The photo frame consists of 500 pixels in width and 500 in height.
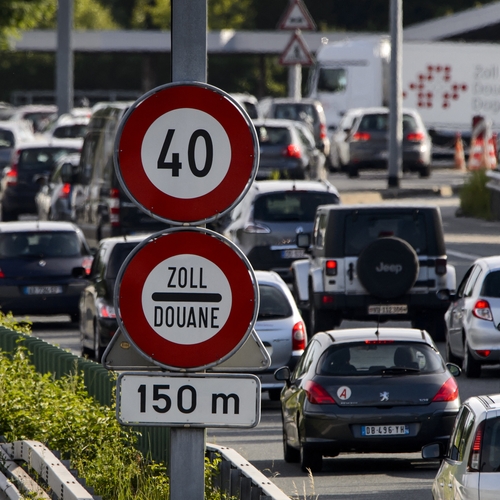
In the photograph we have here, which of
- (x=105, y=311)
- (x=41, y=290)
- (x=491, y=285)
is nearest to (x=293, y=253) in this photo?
(x=41, y=290)

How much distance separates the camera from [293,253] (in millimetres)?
21938

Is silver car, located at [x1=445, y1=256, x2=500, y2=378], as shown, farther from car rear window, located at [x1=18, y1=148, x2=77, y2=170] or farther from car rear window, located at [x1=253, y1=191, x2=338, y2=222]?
car rear window, located at [x1=18, y1=148, x2=77, y2=170]

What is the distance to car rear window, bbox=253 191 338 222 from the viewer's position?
2206 cm

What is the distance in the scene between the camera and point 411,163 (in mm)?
42031

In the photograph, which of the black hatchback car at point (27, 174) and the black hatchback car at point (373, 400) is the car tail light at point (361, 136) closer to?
the black hatchback car at point (27, 174)

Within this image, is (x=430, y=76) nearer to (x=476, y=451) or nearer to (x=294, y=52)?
(x=294, y=52)

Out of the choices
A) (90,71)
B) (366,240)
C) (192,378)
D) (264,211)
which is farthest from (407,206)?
(90,71)

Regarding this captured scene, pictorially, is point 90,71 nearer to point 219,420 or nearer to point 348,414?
point 348,414

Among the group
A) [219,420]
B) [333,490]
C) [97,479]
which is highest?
[219,420]

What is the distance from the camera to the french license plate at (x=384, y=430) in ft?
39.8

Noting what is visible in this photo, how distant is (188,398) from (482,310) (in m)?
11.9

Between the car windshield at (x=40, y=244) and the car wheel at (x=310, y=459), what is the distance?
10558mm

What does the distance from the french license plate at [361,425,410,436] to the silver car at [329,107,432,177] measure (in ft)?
98.4

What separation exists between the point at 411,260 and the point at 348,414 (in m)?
6.48
